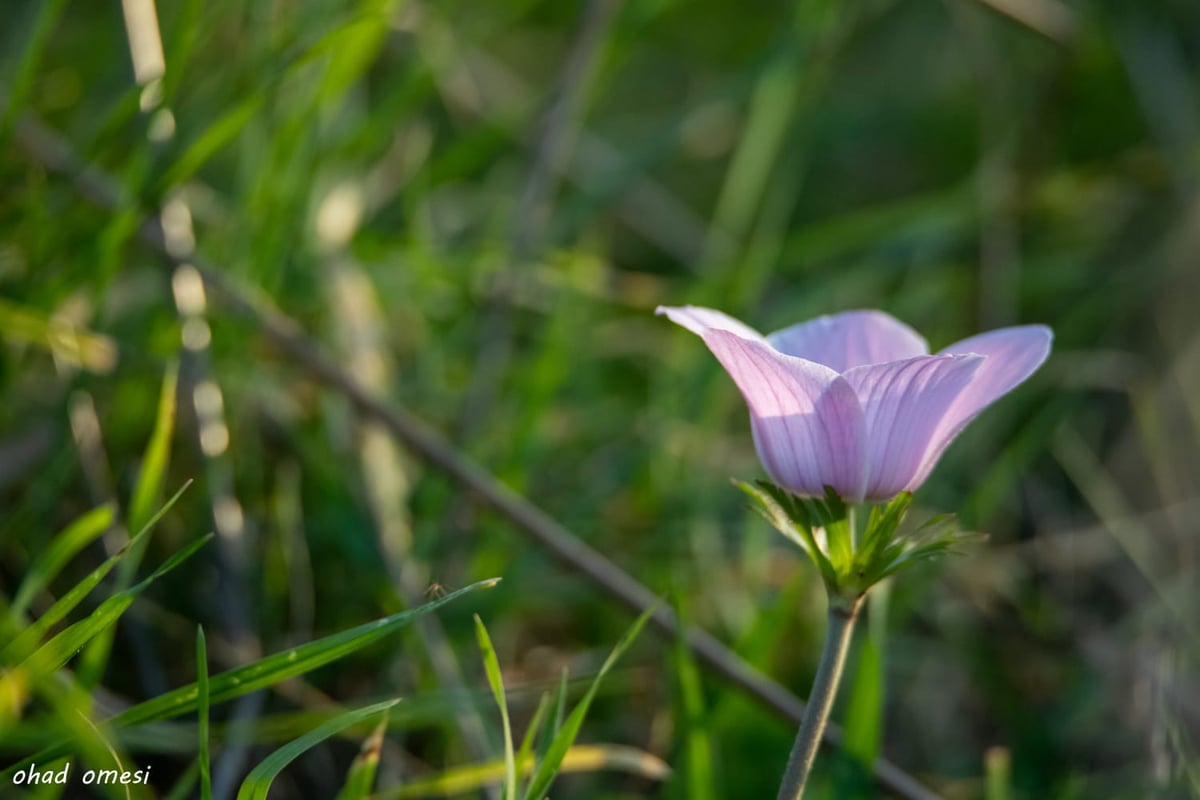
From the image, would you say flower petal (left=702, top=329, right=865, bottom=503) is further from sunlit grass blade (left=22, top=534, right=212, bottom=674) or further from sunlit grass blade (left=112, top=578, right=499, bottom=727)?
sunlit grass blade (left=22, top=534, right=212, bottom=674)

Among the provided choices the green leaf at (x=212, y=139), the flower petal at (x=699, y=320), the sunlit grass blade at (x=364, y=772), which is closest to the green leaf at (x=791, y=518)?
the flower petal at (x=699, y=320)

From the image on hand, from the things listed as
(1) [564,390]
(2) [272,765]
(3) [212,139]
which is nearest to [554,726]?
(2) [272,765]

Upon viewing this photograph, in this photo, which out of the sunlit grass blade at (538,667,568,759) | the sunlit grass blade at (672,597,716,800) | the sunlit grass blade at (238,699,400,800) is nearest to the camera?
the sunlit grass blade at (238,699,400,800)

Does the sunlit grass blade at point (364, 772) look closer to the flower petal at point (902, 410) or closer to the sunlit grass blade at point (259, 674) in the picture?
the sunlit grass blade at point (259, 674)

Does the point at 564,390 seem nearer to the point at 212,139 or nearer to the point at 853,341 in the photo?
the point at 212,139

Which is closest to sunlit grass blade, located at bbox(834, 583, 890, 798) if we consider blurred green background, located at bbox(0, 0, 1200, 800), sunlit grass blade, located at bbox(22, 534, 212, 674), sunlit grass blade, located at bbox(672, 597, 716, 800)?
blurred green background, located at bbox(0, 0, 1200, 800)

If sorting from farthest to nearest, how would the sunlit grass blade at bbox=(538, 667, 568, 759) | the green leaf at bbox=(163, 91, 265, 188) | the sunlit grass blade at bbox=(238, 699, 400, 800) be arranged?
the green leaf at bbox=(163, 91, 265, 188) → the sunlit grass blade at bbox=(538, 667, 568, 759) → the sunlit grass blade at bbox=(238, 699, 400, 800)
